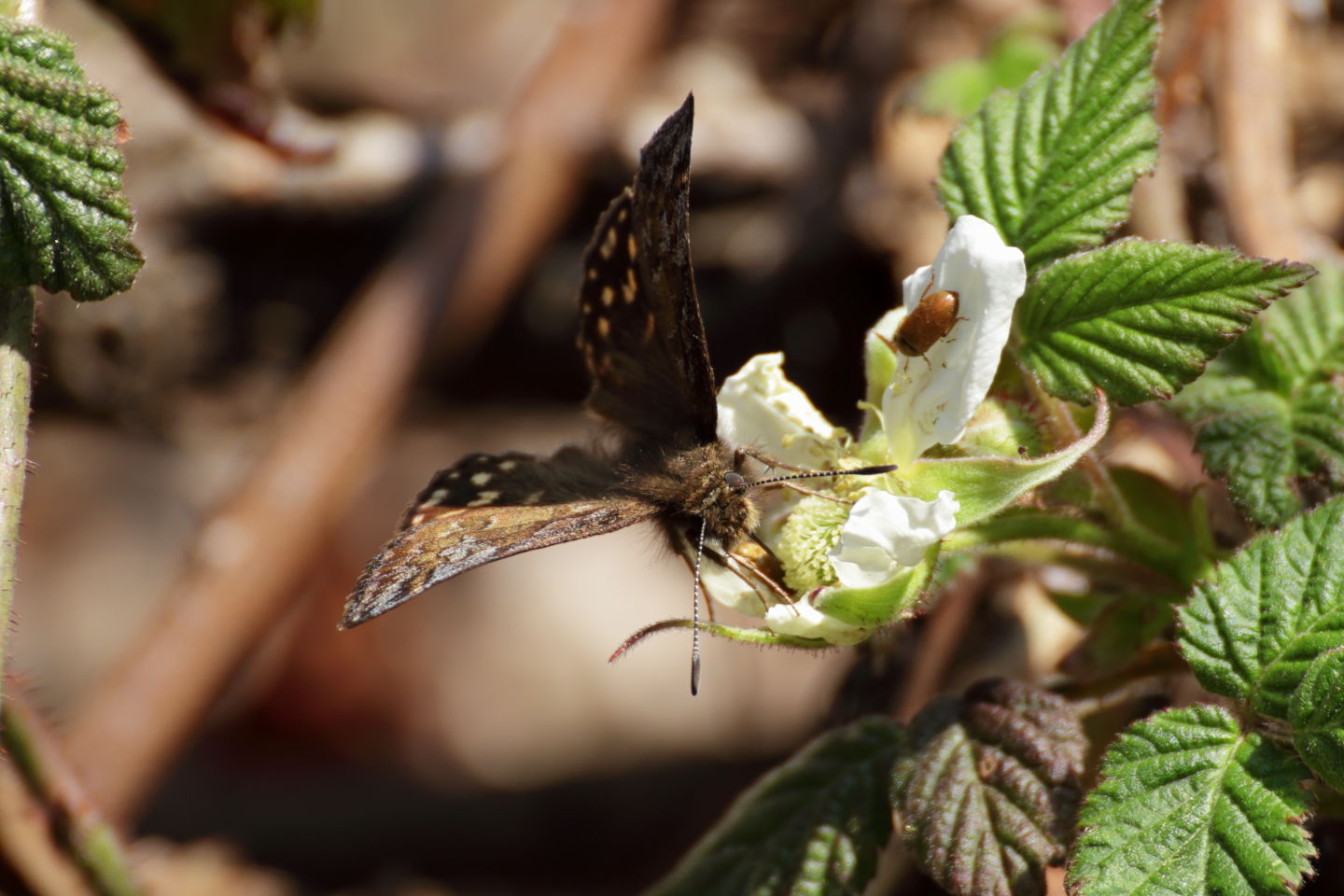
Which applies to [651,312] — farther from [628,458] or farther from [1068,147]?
[1068,147]

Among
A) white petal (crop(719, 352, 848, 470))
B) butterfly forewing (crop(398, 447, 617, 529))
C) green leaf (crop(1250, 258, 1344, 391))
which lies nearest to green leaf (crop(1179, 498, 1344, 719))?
green leaf (crop(1250, 258, 1344, 391))

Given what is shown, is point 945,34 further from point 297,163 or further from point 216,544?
point 216,544

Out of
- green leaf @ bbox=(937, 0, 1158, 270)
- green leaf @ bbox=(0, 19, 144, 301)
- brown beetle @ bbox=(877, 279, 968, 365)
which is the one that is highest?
green leaf @ bbox=(0, 19, 144, 301)

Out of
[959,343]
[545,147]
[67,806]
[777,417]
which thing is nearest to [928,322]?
[959,343]

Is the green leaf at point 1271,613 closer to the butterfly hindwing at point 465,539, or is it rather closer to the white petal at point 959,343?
the white petal at point 959,343

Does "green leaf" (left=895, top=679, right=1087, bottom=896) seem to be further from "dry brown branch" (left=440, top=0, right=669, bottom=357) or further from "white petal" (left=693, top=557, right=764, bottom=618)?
"dry brown branch" (left=440, top=0, right=669, bottom=357)

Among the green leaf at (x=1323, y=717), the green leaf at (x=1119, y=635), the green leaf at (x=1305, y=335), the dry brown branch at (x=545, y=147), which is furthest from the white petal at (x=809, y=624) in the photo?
the dry brown branch at (x=545, y=147)

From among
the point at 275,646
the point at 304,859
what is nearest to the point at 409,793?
the point at 304,859
